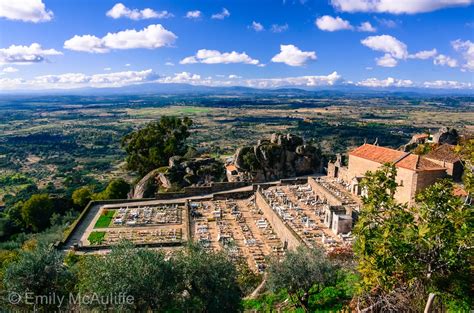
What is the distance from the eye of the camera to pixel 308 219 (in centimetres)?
3061

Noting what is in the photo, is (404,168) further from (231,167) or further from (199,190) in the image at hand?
(231,167)

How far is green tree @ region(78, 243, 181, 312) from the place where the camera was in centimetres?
1209

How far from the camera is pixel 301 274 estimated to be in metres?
15.5

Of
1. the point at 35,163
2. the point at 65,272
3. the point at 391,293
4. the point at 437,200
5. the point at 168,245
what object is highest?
the point at 437,200

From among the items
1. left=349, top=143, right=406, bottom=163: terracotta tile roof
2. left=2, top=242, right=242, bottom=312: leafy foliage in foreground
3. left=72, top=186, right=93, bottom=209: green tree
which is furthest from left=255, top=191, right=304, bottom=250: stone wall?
left=72, top=186, right=93, bottom=209: green tree

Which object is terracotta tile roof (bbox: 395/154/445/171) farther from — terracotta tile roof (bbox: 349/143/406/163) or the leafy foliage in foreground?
the leafy foliage in foreground

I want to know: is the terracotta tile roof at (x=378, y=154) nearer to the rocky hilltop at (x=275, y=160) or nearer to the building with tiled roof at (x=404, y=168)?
the building with tiled roof at (x=404, y=168)

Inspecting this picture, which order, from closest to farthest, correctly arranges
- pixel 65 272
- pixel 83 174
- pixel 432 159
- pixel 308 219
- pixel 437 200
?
pixel 437 200 → pixel 65 272 → pixel 308 219 → pixel 432 159 → pixel 83 174

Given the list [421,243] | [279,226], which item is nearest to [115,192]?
[279,226]

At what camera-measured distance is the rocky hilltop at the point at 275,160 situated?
143 feet

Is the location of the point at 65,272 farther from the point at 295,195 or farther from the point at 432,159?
the point at 432,159

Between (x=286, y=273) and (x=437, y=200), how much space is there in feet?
24.7

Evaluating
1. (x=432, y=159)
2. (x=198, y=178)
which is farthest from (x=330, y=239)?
(x=198, y=178)

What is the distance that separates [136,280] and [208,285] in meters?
2.59
